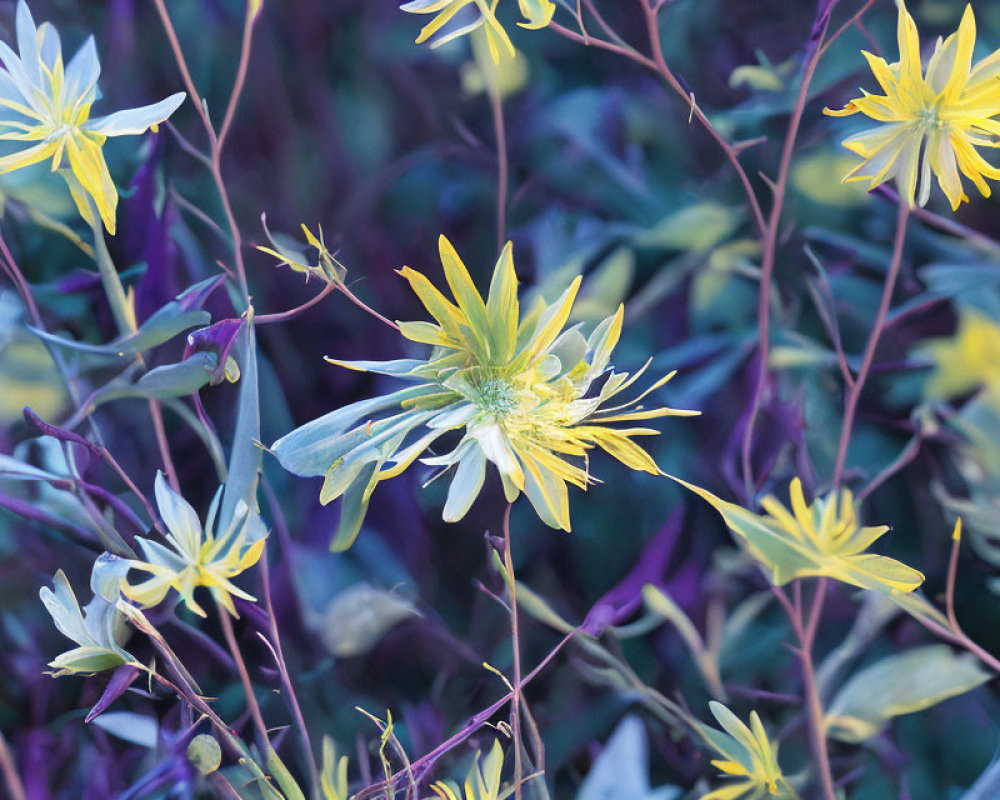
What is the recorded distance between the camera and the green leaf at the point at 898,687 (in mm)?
302

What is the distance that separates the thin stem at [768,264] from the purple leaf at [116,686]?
10.4 inches

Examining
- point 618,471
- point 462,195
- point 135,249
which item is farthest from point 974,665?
point 135,249

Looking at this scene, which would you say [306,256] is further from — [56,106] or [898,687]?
[898,687]

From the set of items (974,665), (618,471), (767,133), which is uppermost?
(767,133)

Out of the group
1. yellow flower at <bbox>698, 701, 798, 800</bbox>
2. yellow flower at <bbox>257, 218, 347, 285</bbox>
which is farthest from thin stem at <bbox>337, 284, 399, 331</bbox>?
yellow flower at <bbox>698, 701, 798, 800</bbox>

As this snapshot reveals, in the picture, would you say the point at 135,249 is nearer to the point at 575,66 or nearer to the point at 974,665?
the point at 575,66

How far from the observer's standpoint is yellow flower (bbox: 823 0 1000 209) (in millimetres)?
263

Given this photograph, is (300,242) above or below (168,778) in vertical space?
above

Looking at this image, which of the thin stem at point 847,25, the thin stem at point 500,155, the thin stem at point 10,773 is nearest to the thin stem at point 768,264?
the thin stem at point 847,25

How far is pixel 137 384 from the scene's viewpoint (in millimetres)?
296

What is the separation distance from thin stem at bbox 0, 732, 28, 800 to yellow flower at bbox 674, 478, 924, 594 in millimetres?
315

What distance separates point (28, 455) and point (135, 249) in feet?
0.32

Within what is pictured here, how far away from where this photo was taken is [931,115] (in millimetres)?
270

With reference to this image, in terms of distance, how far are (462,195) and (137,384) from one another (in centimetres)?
15
